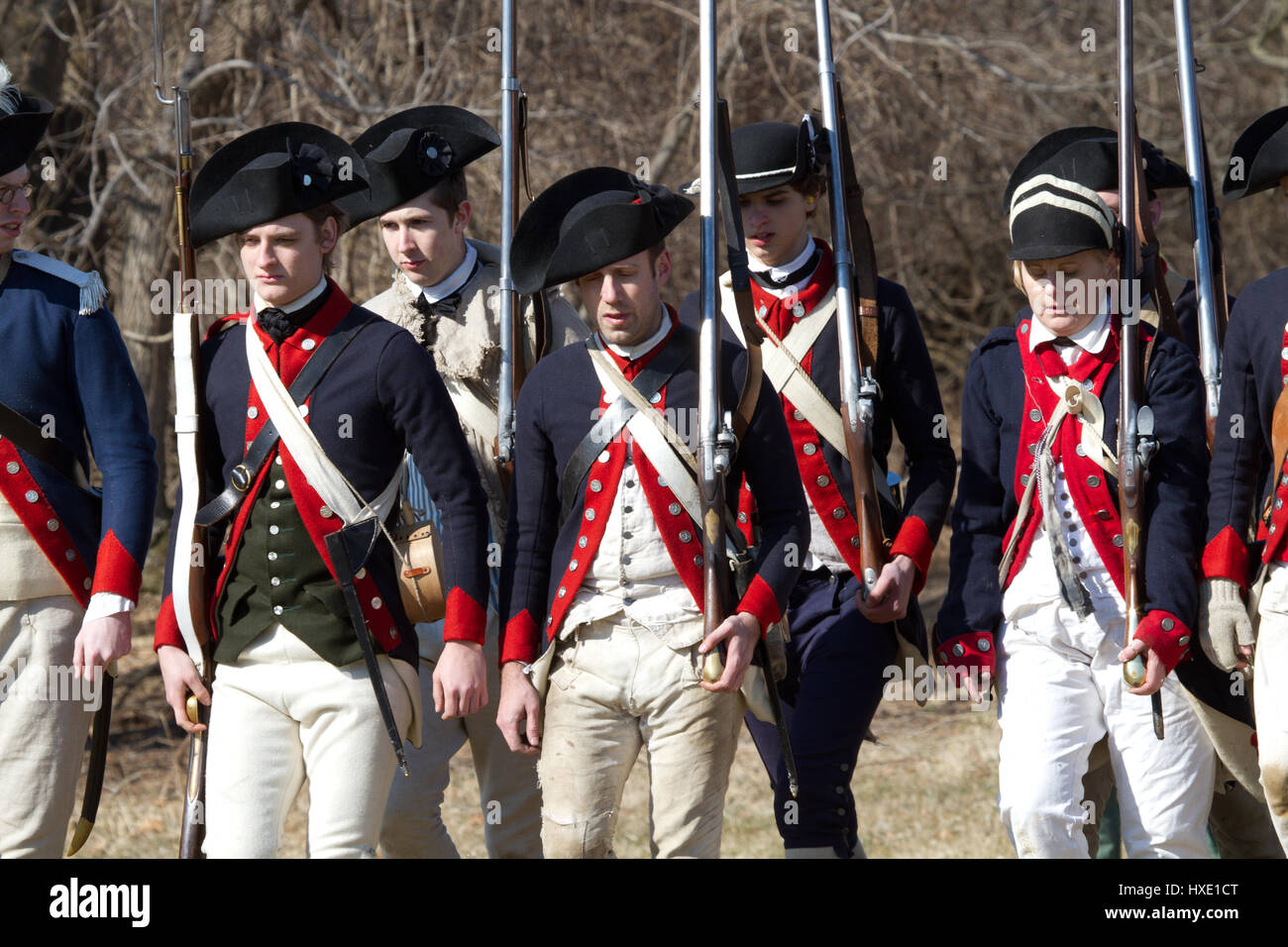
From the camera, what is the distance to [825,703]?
15.2 feet

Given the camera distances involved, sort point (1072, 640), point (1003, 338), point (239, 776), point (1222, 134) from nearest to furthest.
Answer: point (239, 776)
point (1072, 640)
point (1003, 338)
point (1222, 134)

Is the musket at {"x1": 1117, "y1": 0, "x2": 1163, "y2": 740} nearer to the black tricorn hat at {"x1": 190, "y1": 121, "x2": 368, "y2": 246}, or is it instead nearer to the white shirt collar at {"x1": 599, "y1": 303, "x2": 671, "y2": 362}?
the white shirt collar at {"x1": 599, "y1": 303, "x2": 671, "y2": 362}

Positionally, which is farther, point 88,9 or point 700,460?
point 88,9

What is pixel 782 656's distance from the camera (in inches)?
168

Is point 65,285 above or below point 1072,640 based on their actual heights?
above

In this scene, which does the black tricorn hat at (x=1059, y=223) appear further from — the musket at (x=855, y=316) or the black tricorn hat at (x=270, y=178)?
the black tricorn hat at (x=270, y=178)

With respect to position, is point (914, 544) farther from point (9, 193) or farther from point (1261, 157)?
point (9, 193)

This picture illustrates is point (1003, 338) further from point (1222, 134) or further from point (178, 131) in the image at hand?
point (1222, 134)

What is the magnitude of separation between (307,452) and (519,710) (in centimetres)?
A: 75

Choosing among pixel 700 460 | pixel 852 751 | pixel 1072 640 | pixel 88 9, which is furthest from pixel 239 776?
pixel 88 9

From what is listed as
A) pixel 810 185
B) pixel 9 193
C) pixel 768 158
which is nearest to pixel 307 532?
pixel 9 193

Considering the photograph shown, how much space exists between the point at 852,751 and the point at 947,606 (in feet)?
1.50

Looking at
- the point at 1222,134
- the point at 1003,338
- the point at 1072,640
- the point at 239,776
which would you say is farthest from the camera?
the point at 1222,134
